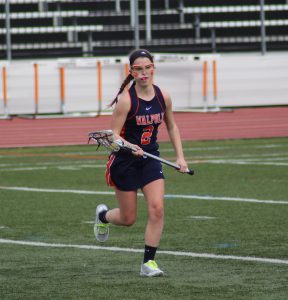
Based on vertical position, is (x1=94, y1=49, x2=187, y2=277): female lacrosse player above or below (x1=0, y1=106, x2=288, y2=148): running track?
above

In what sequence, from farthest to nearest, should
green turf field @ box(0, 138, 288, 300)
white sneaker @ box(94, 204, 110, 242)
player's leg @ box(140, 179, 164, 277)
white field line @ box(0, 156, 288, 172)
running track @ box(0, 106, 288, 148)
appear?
running track @ box(0, 106, 288, 148)
white field line @ box(0, 156, 288, 172)
white sneaker @ box(94, 204, 110, 242)
player's leg @ box(140, 179, 164, 277)
green turf field @ box(0, 138, 288, 300)

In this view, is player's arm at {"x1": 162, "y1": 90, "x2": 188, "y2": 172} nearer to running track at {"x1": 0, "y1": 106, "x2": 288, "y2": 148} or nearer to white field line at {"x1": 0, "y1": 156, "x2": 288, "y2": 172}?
white field line at {"x1": 0, "y1": 156, "x2": 288, "y2": 172}

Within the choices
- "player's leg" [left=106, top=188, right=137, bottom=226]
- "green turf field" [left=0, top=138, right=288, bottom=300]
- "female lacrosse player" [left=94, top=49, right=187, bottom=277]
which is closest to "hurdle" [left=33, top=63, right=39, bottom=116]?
"green turf field" [left=0, top=138, right=288, bottom=300]

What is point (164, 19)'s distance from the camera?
136 ft

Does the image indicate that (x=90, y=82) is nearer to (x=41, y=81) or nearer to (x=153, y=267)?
(x=41, y=81)

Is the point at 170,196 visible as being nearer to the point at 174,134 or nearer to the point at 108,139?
the point at 174,134

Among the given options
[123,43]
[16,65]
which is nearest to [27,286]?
[16,65]

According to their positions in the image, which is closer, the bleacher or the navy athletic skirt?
the navy athletic skirt

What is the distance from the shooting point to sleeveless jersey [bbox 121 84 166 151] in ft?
28.0

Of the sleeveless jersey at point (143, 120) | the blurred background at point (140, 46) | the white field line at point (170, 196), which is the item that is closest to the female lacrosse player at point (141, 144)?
the sleeveless jersey at point (143, 120)

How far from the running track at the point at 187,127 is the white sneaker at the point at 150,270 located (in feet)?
48.0

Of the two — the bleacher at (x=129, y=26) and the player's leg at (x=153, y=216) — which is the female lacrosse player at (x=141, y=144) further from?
the bleacher at (x=129, y=26)

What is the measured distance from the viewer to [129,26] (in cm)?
4041

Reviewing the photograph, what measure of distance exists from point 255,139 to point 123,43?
17.8 meters
